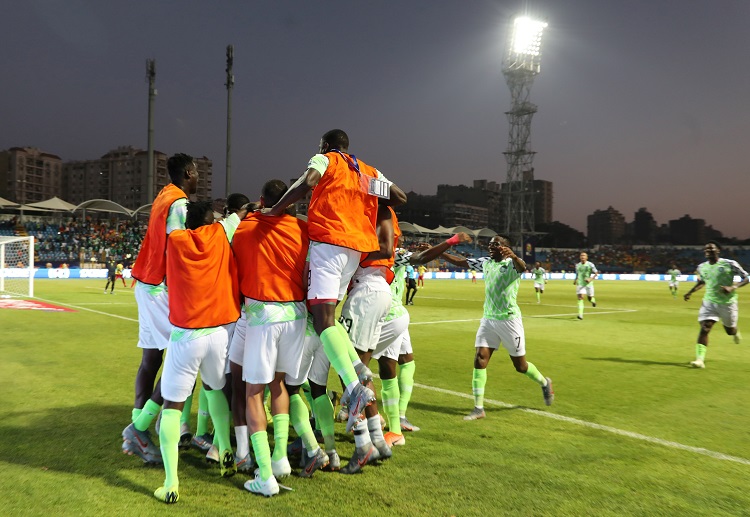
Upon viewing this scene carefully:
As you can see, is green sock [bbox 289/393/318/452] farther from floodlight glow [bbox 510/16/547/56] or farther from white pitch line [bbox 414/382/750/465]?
floodlight glow [bbox 510/16/547/56]

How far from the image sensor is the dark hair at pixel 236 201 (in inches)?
194

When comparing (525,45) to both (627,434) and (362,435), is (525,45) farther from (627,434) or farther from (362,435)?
(362,435)

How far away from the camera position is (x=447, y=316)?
18.5 metres

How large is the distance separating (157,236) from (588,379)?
708 centimetres

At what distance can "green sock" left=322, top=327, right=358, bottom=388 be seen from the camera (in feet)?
13.3

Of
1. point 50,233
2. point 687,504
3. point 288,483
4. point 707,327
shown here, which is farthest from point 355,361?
point 50,233

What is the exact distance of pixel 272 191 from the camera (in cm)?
425

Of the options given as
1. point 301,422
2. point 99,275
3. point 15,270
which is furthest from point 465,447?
point 99,275

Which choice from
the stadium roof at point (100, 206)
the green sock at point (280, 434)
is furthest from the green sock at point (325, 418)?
the stadium roof at point (100, 206)

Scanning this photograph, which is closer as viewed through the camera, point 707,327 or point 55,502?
point 55,502

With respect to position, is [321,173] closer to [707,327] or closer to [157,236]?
[157,236]

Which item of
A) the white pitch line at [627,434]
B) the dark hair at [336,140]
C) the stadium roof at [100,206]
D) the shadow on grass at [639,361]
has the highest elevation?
the stadium roof at [100,206]

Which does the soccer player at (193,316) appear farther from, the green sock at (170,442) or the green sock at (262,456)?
the green sock at (262,456)

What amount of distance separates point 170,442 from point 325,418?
1.24 metres
